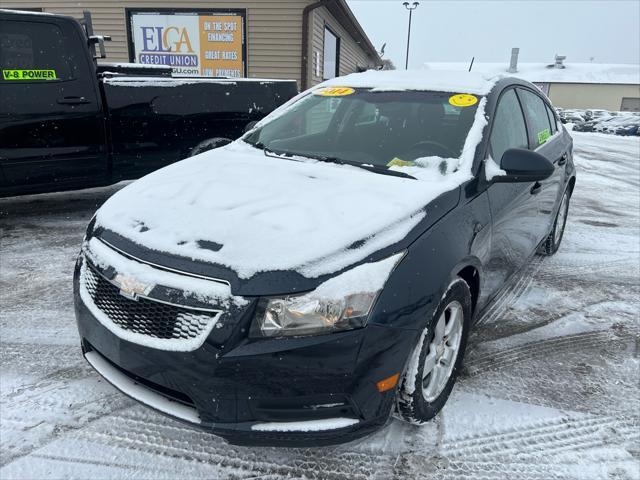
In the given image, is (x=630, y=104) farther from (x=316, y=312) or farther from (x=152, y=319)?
(x=152, y=319)

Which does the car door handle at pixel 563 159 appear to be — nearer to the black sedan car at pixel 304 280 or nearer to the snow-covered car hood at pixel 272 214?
the black sedan car at pixel 304 280

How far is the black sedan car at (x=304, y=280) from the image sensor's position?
1.79m

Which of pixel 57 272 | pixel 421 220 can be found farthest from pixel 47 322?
pixel 421 220

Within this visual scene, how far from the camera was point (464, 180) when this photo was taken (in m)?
2.55

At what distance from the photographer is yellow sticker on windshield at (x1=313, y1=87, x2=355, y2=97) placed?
355cm

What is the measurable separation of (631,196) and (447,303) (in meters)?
8.09

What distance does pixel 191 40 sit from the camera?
11242mm

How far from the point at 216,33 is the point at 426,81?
9004 millimetres

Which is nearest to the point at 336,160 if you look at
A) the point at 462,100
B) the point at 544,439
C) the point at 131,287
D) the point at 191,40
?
the point at 462,100

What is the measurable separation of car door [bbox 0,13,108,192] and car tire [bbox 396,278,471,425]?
429cm

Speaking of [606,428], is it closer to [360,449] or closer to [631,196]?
[360,449]

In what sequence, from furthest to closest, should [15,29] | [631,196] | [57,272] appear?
[631,196] < [15,29] < [57,272]

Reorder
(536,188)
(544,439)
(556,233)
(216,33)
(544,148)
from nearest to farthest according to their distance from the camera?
(544,439) → (536,188) → (544,148) → (556,233) → (216,33)

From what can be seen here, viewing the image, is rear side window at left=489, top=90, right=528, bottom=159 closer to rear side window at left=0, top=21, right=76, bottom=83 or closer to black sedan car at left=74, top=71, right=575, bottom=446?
black sedan car at left=74, top=71, right=575, bottom=446
